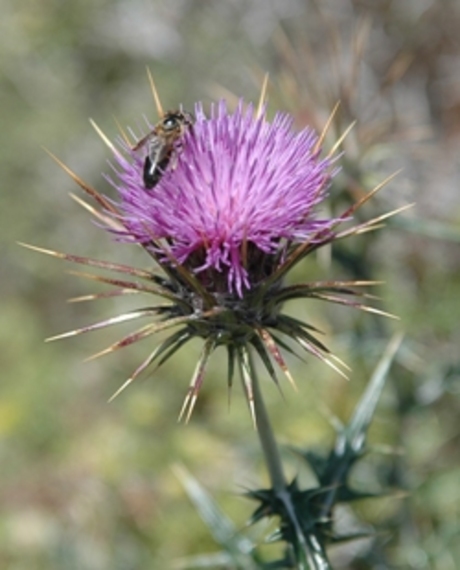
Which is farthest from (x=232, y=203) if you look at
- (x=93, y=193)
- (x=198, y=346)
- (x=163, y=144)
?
(x=198, y=346)

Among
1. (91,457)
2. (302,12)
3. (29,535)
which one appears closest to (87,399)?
(91,457)

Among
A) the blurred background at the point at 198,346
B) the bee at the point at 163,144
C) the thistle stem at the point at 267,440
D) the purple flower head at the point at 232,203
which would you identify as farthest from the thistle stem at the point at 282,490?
the bee at the point at 163,144

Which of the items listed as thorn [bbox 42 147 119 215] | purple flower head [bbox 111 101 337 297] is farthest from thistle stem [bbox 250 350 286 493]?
thorn [bbox 42 147 119 215]

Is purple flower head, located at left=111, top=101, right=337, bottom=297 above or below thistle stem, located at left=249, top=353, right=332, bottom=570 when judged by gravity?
above

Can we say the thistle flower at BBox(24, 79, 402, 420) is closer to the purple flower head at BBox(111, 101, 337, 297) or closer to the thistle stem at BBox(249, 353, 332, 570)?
the purple flower head at BBox(111, 101, 337, 297)

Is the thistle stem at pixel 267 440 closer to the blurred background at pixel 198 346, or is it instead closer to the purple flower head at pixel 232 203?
the blurred background at pixel 198 346

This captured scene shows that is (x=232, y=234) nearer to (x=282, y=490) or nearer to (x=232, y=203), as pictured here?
(x=232, y=203)

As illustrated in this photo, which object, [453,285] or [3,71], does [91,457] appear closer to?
[453,285]
